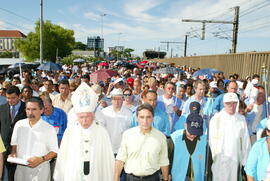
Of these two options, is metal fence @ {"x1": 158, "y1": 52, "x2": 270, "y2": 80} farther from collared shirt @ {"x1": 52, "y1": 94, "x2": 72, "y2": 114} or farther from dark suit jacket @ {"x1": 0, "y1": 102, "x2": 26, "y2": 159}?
dark suit jacket @ {"x1": 0, "y1": 102, "x2": 26, "y2": 159}

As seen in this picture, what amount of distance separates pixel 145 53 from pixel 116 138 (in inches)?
1911

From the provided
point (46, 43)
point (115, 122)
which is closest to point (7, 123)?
point (115, 122)

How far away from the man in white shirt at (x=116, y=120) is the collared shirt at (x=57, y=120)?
2.30 ft

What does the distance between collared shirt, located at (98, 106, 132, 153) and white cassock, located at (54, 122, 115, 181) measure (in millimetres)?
1209

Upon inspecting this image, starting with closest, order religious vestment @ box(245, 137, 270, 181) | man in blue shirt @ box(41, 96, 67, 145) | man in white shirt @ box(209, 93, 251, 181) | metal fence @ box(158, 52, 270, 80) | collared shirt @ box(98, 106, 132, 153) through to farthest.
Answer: religious vestment @ box(245, 137, 270, 181), man in white shirt @ box(209, 93, 251, 181), man in blue shirt @ box(41, 96, 67, 145), collared shirt @ box(98, 106, 132, 153), metal fence @ box(158, 52, 270, 80)

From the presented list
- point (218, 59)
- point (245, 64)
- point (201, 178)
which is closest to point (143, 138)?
point (201, 178)

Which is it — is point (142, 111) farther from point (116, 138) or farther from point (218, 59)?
point (218, 59)

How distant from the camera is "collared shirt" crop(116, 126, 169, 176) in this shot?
10.3ft

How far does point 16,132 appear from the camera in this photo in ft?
11.3

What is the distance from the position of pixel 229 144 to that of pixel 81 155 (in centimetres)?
249

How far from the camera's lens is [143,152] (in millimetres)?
3139

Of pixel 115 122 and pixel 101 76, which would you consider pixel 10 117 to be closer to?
pixel 115 122

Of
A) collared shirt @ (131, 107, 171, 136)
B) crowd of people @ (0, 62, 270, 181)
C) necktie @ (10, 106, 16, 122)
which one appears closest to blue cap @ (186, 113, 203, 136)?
crowd of people @ (0, 62, 270, 181)

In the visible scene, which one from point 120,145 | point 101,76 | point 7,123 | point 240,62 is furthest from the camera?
point 240,62
